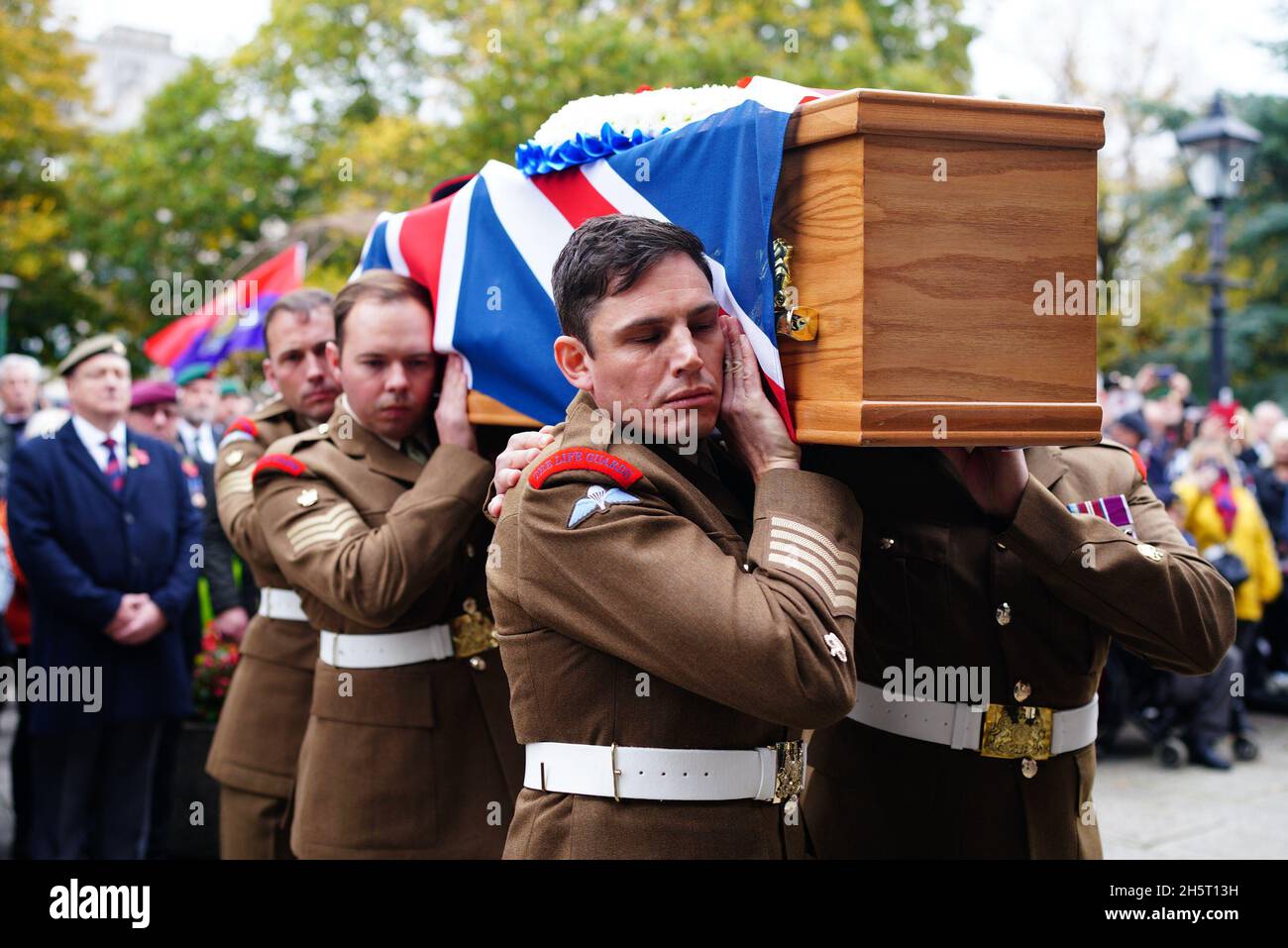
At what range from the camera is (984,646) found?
8.83ft

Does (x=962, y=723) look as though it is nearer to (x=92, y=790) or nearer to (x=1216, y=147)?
(x=92, y=790)

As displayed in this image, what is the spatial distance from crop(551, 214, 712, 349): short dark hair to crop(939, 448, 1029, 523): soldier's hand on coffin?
63 centimetres

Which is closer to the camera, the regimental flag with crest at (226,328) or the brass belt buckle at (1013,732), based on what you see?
the brass belt buckle at (1013,732)

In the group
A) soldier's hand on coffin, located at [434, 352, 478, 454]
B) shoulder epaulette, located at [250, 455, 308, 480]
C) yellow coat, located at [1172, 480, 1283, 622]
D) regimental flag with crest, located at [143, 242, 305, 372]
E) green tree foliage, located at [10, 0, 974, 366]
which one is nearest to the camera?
soldier's hand on coffin, located at [434, 352, 478, 454]

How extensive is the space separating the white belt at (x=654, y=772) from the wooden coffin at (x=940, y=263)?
581 millimetres

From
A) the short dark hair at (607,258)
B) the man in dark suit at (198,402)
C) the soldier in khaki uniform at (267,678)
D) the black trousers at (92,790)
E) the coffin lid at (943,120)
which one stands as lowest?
the black trousers at (92,790)

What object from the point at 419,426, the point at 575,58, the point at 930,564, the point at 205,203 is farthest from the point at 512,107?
the point at 930,564

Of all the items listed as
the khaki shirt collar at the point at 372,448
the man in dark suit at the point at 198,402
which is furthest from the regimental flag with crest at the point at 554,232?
the man in dark suit at the point at 198,402

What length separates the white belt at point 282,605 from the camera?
4051mm

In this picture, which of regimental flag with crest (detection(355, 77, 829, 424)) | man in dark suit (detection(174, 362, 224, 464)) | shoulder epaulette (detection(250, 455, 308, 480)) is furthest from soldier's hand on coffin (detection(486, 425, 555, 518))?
man in dark suit (detection(174, 362, 224, 464))

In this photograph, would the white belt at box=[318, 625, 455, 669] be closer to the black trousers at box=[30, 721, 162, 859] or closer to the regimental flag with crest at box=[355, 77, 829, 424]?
the regimental flag with crest at box=[355, 77, 829, 424]

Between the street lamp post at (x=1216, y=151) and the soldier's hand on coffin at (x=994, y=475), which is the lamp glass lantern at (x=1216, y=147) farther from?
the soldier's hand on coffin at (x=994, y=475)

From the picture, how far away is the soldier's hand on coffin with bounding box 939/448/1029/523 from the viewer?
249 cm

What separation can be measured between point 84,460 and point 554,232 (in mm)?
3242
